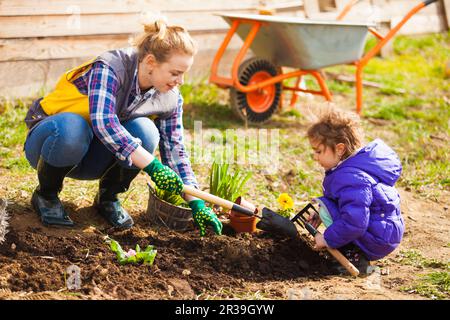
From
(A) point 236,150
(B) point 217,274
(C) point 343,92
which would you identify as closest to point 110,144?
(B) point 217,274

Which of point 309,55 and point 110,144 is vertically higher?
point 309,55

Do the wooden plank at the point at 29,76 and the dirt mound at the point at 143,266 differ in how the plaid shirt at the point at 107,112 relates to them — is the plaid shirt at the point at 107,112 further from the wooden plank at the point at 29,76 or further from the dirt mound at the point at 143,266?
the wooden plank at the point at 29,76

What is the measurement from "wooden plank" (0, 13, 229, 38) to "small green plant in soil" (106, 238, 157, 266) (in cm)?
246

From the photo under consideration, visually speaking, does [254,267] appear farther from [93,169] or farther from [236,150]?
[236,150]

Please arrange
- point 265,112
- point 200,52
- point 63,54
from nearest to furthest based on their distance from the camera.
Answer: point 63,54 → point 265,112 → point 200,52

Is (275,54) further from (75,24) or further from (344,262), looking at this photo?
(344,262)

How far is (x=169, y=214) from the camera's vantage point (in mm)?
3641

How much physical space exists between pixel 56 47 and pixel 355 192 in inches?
124

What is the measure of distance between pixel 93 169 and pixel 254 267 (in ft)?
3.23

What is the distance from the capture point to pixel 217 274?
3.15m

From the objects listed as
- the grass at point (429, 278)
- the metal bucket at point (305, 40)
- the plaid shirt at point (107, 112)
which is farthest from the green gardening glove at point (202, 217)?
the metal bucket at point (305, 40)

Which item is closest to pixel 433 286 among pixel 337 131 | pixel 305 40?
pixel 337 131

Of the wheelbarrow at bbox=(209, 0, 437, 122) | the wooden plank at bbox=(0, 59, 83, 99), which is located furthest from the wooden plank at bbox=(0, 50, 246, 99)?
the wheelbarrow at bbox=(209, 0, 437, 122)

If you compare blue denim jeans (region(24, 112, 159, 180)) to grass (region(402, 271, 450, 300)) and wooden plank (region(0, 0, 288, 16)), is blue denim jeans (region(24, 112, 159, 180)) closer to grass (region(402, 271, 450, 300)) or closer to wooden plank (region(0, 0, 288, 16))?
grass (region(402, 271, 450, 300))
